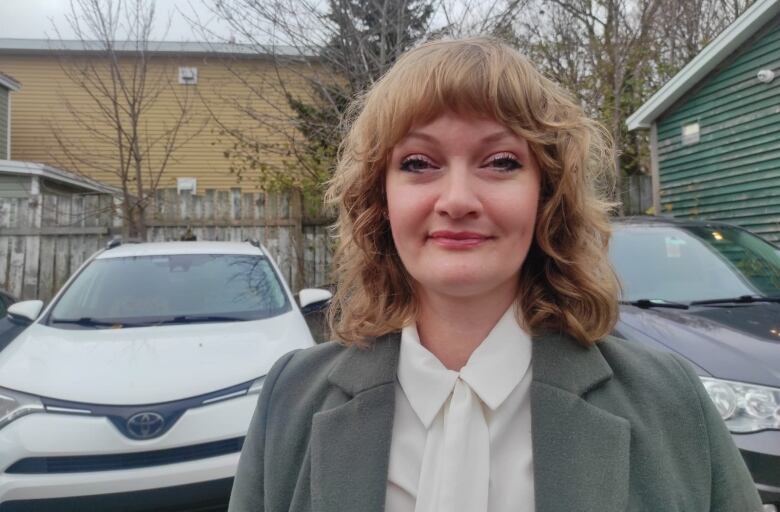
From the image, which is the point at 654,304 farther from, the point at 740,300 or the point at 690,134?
the point at 690,134

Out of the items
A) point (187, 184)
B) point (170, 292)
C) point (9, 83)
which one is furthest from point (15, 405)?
point (9, 83)

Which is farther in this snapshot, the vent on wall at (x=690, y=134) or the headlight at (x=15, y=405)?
the vent on wall at (x=690, y=134)

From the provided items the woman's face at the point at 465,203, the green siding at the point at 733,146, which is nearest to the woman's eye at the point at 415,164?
the woman's face at the point at 465,203

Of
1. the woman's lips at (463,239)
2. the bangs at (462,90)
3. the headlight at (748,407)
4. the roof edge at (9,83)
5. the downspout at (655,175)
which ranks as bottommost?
the headlight at (748,407)

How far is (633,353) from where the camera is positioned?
1.26 m

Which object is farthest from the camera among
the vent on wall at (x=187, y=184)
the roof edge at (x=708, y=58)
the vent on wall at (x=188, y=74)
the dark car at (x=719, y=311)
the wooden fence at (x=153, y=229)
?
the vent on wall at (x=187, y=184)

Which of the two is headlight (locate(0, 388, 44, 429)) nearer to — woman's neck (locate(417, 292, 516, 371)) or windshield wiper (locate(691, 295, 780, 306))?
woman's neck (locate(417, 292, 516, 371))

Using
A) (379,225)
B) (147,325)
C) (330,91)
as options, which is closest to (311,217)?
(330,91)

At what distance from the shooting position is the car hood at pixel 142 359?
298cm

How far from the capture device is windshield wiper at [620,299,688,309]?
11.7 feet

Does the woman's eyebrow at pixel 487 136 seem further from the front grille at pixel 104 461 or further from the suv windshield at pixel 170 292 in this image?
the suv windshield at pixel 170 292

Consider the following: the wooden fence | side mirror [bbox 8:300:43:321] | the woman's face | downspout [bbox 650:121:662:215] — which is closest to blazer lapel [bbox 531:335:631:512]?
the woman's face

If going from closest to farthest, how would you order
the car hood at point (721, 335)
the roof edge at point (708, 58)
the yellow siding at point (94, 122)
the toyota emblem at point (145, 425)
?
the car hood at point (721, 335), the toyota emblem at point (145, 425), the roof edge at point (708, 58), the yellow siding at point (94, 122)

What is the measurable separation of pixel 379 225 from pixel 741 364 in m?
2.18
